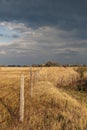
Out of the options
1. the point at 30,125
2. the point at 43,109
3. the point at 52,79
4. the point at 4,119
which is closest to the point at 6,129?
the point at 30,125

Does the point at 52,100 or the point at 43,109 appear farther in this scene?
the point at 52,100

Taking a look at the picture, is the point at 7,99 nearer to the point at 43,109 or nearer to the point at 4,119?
the point at 43,109

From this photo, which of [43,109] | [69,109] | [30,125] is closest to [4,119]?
[30,125]

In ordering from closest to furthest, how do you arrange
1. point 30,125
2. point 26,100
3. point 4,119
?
point 30,125 → point 4,119 → point 26,100

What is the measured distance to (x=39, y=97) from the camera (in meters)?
20.2

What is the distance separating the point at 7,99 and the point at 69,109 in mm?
3813

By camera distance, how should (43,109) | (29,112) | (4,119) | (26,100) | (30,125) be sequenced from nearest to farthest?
(30,125) → (4,119) → (29,112) → (43,109) → (26,100)

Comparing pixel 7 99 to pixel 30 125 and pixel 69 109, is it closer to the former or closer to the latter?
pixel 69 109

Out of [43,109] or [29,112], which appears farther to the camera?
[43,109]

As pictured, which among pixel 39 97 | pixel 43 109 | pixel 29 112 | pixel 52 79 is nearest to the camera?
pixel 29 112

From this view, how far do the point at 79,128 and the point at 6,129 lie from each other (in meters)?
3.05

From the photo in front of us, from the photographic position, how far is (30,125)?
13508 millimetres

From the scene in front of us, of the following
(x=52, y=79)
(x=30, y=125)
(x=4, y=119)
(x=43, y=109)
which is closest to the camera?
(x=30, y=125)

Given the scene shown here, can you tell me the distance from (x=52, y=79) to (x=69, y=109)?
20.4 metres
